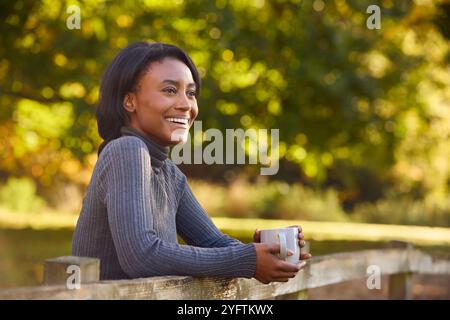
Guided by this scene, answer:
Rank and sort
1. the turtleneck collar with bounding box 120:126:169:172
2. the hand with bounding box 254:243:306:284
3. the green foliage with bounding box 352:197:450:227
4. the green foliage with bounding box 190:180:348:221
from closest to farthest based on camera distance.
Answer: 1. the hand with bounding box 254:243:306:284
2. the turtleneck collar with bounding box 120:126:169:172
3. the green foliage with bounding box 352:197:450:227
4. the green foliage with bounding box 190:180:348:221

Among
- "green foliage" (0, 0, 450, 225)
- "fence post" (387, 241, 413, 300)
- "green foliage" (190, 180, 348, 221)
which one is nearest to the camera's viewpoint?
"fence post" (387, 241, 413, 300)

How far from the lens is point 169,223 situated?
9.94 feet

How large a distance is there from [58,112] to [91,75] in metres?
2.75

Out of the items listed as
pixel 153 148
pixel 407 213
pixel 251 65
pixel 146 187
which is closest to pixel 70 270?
pixel 146 187

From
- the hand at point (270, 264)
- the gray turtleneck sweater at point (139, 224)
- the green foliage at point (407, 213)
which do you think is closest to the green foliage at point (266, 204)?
the green foliage at point (407, 213)

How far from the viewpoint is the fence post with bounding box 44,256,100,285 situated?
2498 mm

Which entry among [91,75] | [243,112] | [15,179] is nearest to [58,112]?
[91,75]

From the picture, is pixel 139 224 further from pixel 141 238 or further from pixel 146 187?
pixel 146 187

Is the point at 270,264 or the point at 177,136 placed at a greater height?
the point at 177,136

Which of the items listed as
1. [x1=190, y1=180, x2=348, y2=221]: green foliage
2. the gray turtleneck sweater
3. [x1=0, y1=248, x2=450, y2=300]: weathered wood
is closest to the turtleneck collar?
the gray turtleneck sweater

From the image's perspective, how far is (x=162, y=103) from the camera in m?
3.03

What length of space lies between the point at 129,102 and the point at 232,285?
2.69 ft

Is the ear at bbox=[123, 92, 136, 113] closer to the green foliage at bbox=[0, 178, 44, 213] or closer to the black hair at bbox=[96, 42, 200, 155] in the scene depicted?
→ the black hair at bbox=[96, 42, 200, 155]
